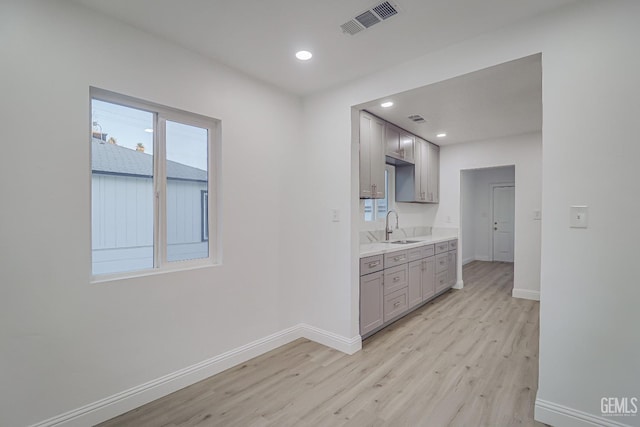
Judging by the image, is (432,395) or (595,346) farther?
(432,395)

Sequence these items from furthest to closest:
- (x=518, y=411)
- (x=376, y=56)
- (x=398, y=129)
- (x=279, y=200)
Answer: (x=398, y=129) < (x=279, y=200) < (x=376, y=56) < (x=518, y=411)

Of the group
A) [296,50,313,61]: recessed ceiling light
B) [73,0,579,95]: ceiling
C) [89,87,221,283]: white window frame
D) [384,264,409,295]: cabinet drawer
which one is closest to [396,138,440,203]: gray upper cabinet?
[384,264,409,295]: cabinet drawer

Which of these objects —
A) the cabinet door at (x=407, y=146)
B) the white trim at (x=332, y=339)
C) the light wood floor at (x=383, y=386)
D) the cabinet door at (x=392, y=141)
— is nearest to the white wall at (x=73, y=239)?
the light wood floor at (x=383, y=386)

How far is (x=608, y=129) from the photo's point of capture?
172 centimetres

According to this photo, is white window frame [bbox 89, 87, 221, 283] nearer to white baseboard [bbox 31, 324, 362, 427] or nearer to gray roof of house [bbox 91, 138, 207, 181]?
gray roof of house [bbox 91, 138, 207, 181]

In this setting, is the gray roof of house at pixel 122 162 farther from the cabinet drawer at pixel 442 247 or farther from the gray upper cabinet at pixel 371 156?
the cabinet drawer at pixel 442 247

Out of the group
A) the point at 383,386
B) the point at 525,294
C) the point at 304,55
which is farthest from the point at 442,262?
the point at 304,55

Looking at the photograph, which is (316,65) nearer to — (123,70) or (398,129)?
(123,70)

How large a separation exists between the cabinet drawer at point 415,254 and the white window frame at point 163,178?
236cm

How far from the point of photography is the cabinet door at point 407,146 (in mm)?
4312

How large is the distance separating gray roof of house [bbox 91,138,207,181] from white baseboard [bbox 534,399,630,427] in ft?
9.92

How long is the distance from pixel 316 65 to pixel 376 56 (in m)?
0.51

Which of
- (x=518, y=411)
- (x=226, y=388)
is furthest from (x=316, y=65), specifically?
(x=518, y=411)

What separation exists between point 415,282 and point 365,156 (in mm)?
1784
